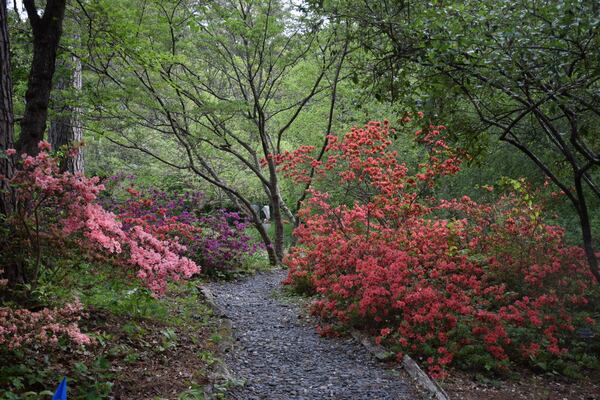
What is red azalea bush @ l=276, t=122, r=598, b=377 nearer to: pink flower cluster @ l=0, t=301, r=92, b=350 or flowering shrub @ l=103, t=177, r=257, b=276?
flowering shrub @ l=103, t=177, r=257, b=276

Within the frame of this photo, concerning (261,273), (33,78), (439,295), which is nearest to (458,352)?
(439,295)

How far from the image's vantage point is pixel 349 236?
7.64m

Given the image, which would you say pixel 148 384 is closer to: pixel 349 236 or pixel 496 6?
→ pixel 496 6

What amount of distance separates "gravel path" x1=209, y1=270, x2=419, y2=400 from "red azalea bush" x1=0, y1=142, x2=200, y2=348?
119 cm

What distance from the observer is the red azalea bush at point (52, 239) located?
2.77 m

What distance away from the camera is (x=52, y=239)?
3129 millimetres

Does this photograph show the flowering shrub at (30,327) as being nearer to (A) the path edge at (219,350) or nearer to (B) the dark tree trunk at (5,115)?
(B) the dark tree trunk at (5,115)

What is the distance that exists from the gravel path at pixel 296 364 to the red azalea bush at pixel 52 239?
1.19 meters

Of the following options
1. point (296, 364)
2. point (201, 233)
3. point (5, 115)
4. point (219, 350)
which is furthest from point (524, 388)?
point (201, 233)

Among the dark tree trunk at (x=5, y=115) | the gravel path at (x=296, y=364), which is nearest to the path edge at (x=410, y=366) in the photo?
the gravel path at (x=296, y=364)

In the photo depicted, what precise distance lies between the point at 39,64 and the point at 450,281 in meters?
4.45

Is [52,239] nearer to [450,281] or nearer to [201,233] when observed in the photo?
[450,281]

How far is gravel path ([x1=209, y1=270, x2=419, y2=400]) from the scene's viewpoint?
3893 mm

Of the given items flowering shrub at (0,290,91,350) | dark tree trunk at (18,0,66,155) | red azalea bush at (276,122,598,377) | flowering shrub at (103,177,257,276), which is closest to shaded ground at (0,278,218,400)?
flowering shrub at (0,290,91,350)
